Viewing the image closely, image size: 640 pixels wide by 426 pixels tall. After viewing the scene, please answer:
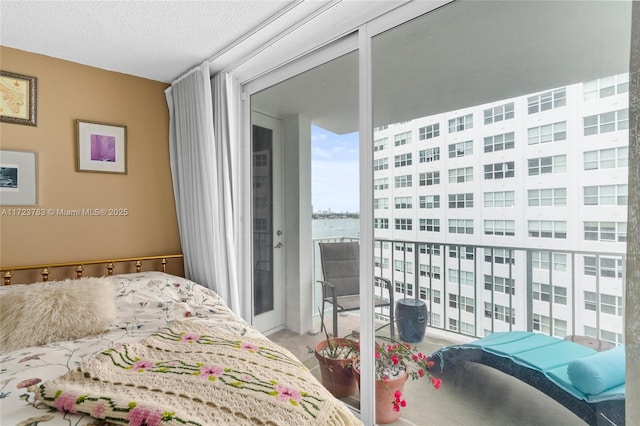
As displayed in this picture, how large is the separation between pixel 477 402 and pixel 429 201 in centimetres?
103

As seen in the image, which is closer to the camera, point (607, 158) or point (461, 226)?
point (607, 158)

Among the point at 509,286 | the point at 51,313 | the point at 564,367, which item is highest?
the point at 509,286

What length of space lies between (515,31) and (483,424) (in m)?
1.83

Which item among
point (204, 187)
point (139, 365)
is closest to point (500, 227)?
point (139, 365)

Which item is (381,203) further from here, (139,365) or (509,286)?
(139,365)

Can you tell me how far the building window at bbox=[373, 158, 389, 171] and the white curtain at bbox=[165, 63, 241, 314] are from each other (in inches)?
49.1

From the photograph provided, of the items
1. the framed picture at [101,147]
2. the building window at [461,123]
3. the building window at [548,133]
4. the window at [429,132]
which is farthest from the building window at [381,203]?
the framed picture at [101,147]

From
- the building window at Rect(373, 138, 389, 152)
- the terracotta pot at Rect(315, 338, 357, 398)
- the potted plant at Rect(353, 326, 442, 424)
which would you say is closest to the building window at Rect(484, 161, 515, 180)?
the building window at Rect(373, 138, 389, 152)

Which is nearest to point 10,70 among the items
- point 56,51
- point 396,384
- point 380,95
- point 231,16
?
point 56,51

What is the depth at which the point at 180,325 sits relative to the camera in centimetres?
172

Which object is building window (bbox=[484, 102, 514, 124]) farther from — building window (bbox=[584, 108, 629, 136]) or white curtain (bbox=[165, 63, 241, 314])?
white curtain (bbox=[165, 63, 241, 314])

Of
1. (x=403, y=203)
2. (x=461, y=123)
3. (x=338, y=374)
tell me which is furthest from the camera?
(x=338, y=374)

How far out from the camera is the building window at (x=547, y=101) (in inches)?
50.3

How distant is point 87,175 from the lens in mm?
2494
